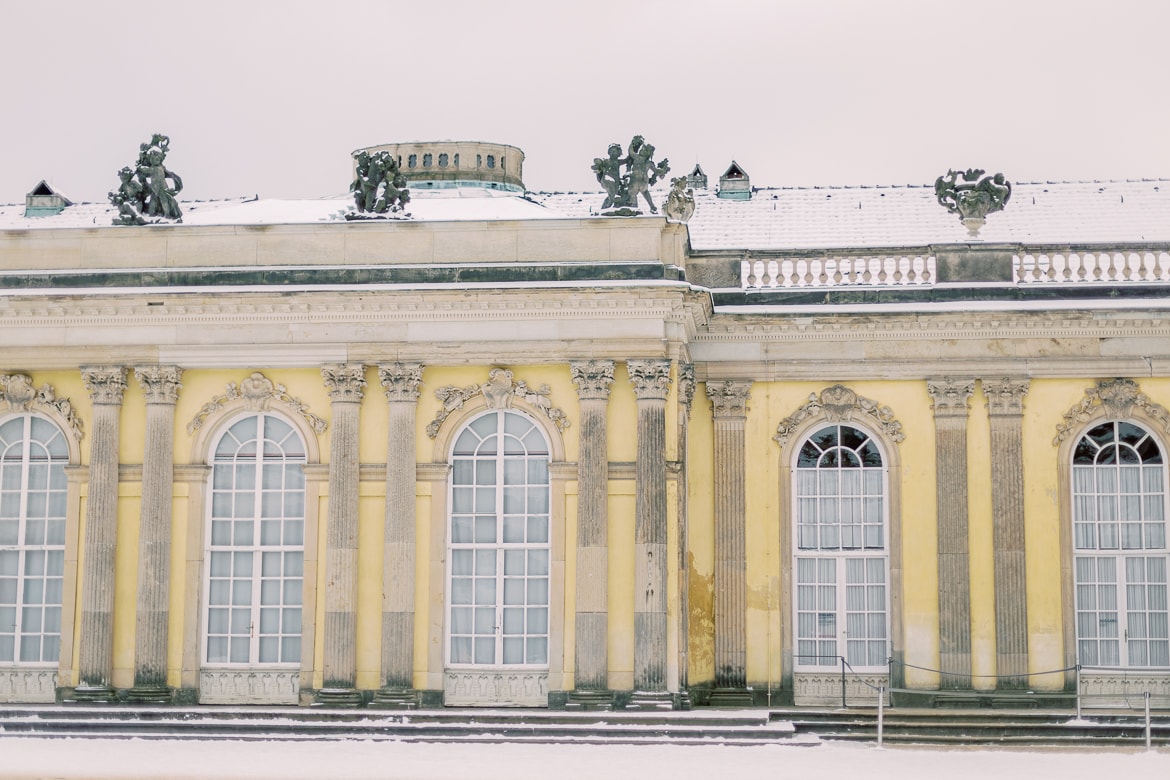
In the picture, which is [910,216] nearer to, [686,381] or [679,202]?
[679,202]

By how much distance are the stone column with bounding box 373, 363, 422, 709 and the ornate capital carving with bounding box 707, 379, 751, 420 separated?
418 cm

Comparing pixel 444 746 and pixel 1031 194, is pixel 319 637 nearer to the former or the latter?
pixel 444 746

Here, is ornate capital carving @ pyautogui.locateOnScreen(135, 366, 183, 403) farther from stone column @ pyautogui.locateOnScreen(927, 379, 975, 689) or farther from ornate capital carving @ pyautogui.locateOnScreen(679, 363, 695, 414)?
stone column @ pyautogui.locateOnScreen(927, 379, 975, 689)

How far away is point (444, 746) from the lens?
2098cm

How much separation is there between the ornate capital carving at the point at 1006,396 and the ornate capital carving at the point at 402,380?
7.72 metres

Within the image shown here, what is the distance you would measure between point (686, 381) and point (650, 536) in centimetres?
238

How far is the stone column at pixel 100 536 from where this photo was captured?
23359mm

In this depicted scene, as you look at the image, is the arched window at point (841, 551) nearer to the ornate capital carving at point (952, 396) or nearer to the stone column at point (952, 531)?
the stone column at point (952, 531)

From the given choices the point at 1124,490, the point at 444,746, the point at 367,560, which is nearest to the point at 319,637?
the point at 367,560

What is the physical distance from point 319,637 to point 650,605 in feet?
14.3

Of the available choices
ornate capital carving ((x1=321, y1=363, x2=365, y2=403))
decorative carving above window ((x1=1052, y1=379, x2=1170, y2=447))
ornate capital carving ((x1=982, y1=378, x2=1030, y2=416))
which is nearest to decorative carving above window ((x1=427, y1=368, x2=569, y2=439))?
ornate capital carving ((x1=321, y1=363, x2=365, y2=403))

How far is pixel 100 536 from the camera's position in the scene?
77.5ft

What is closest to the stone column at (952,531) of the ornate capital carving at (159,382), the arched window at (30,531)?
the ornate capital carving at (159,382)

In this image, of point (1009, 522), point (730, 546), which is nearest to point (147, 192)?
point (730, 546)
